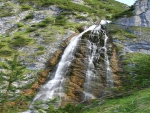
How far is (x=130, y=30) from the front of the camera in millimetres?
52750

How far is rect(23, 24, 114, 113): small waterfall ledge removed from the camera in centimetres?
3403

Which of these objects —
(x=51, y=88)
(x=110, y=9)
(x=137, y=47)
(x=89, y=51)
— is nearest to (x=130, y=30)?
(x=137, y=47)

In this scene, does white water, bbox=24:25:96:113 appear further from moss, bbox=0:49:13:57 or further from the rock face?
the rock face

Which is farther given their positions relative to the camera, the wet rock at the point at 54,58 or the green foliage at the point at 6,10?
the green foliage at the point at 6,10

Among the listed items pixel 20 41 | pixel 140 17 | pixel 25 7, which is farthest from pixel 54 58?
pixel 25 7

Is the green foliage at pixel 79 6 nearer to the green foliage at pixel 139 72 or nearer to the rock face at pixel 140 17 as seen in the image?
the rock face at pixel 140 17

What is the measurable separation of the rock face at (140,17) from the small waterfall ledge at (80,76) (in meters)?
14.3

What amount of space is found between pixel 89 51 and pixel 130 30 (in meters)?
14.6

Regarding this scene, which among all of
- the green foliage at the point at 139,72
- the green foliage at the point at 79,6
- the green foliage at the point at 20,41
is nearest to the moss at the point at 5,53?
the green foliage at the point at 20,41

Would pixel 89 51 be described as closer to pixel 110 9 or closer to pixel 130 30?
pixel 130 30

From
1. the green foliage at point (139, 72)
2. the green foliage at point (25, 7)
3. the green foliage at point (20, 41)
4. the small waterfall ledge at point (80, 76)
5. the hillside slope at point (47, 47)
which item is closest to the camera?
the green foliage at point (139, 72)

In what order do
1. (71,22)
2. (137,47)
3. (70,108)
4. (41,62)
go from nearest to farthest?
1. (70,108)
2. (41,62)
3. (137,47)
4. (71,22)

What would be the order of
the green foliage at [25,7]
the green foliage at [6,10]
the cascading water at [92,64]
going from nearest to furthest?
the cascading water at [92,64], the green foliage at [6,10], the green foliage at [25,7]

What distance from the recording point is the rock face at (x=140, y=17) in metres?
55.8
